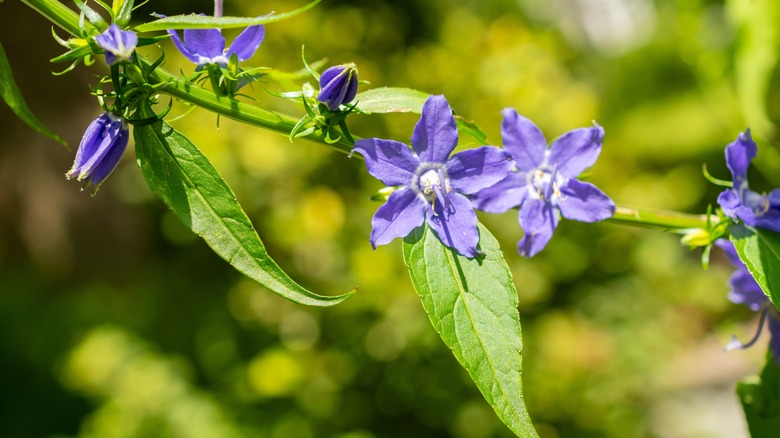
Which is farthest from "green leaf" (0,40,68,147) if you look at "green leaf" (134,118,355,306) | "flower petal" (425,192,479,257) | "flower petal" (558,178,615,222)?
"flower petal" (558,178,615,222)

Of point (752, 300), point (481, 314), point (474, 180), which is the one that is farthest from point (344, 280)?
point (481, 314)

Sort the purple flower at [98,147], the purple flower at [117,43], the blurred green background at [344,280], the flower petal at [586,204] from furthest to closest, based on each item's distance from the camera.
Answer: the blurred green background at [344,280]
the flower petal at [586,204]
the purple flower at [98,147]
the purple flower at [117,43]

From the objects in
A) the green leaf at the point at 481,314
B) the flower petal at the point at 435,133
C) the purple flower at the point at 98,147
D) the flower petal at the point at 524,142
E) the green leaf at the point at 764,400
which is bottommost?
the green leaf at the point at 481,314

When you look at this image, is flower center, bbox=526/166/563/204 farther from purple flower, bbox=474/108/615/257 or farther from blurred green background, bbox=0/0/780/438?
blurred green background, bbox=0/0/780/438

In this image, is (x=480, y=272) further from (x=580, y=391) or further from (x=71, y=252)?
(x=71, y=252)

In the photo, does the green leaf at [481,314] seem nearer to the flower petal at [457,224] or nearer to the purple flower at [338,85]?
the flower petal at [457,224]

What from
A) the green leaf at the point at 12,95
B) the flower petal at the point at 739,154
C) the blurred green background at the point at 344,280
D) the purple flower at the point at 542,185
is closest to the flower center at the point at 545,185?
the purple flower at the point at 542,185
